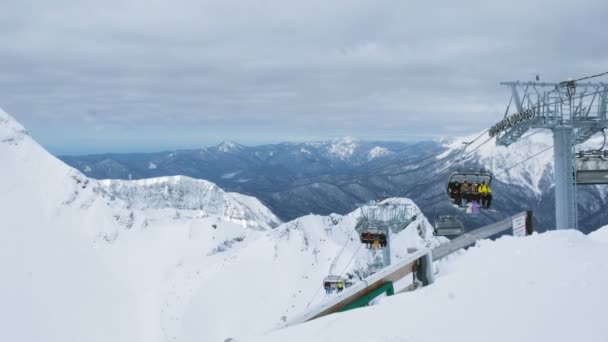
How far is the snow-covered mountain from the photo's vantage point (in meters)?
107

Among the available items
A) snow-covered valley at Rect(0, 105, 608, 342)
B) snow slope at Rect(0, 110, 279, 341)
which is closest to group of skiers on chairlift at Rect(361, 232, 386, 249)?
snow-covered valley at Rect(0, 105, 608, 342)

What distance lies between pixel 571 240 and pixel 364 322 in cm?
514

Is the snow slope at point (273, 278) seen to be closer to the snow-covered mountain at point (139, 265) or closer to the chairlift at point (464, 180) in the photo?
the snow-covered mountain at point (139, 265)

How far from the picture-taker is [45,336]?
Result: 351ft

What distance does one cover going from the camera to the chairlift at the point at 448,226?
2478cm

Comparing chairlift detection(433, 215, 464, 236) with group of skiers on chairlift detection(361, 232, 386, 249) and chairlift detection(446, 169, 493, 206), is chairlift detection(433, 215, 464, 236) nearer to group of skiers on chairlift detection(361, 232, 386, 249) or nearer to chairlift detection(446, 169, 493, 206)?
chairlift detection(446, 169, 493, 206)

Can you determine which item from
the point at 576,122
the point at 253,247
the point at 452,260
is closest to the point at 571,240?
the point at 452,260

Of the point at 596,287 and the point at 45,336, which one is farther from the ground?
the point at 596,287

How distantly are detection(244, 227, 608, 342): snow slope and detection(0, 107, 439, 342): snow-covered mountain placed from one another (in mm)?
79207

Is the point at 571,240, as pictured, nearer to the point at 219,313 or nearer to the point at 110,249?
Result: the point at 219,313

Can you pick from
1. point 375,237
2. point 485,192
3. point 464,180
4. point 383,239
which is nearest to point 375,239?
point 375,237

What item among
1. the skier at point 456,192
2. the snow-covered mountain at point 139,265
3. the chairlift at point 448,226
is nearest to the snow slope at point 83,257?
the snow-covered mountain at point 139,265

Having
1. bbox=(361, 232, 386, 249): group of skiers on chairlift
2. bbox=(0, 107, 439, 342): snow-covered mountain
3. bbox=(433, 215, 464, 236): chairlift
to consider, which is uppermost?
bbox=(433, 215, 464, 236): chairlift

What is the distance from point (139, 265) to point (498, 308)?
162835 mm
